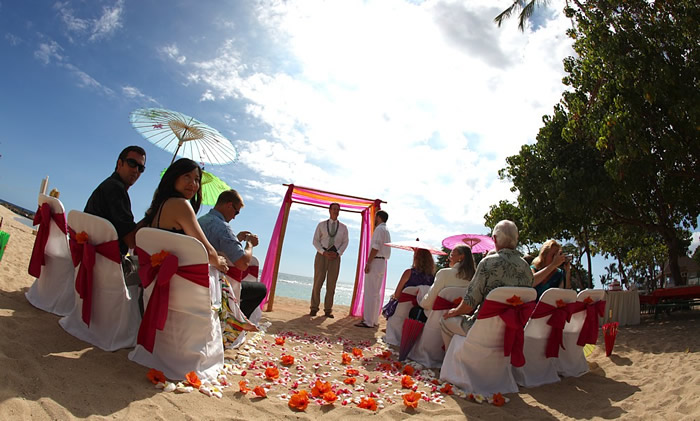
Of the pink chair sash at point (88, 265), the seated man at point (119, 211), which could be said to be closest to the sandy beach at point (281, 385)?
the pink chair sash at point (88, 265)

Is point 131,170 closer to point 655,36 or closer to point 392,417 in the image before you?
point 392,417

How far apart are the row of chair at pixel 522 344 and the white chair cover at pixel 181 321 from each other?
7.32 feet

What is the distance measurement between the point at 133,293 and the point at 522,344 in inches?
137

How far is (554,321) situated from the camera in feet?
13.7

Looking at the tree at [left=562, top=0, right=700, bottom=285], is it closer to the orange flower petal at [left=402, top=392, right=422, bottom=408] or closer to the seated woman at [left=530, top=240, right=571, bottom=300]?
the seated woman at [left=530, top=240, right=571, bottom=300]

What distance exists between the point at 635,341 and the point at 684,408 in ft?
12.7

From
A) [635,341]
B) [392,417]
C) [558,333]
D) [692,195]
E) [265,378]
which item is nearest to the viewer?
[392,417]

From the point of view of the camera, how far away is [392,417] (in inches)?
120

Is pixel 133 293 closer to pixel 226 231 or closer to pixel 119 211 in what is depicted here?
pixel 119 211

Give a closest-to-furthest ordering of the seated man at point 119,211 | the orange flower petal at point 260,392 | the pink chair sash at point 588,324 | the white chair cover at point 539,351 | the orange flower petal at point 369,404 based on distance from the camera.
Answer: the orange flower petal at point 260,392 → the orange flower petal at point 369,404 → the seated man at point 119,211 → the white chair cover at point 539,351 → the pink chair sash at point 588,324

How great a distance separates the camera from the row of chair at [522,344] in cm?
370

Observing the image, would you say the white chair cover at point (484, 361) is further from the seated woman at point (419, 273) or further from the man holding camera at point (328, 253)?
the man holding camera at point (328, 253)

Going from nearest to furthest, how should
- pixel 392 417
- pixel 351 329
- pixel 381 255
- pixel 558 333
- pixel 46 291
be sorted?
pixel 392 417
pixel 46 291
pixel 558 333
pixel 351 329
pixel 381 255

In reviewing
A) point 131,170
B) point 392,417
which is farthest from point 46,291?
point 392,417
